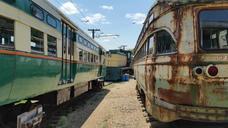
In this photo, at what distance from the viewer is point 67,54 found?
11.2 metres

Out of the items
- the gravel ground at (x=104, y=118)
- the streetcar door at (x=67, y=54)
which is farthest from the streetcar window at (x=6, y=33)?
the gravel ground at (x=104, y=118)

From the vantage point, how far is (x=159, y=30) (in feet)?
24.1

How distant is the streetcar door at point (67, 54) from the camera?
1063 centimetres

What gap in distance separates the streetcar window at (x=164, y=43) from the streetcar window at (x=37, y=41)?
264 centimetres

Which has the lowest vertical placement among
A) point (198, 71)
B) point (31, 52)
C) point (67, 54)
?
point (198, 71)

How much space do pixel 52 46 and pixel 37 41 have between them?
146 cm

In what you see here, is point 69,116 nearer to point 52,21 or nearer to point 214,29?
point 52,21

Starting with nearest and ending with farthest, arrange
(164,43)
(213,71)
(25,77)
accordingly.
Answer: (213,71) → (25,77) → (164,43)

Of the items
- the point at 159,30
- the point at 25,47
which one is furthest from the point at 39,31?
the point at 159,30

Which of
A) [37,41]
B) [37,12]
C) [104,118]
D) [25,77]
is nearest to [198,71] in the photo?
[25,77]

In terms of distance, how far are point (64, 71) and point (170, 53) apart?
190 inches

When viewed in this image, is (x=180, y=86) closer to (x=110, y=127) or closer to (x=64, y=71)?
(x=110, y=127)

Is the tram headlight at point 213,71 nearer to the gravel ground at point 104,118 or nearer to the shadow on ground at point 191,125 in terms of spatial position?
the shadow on ground at point 191,125

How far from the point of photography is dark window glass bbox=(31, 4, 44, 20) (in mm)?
7248
